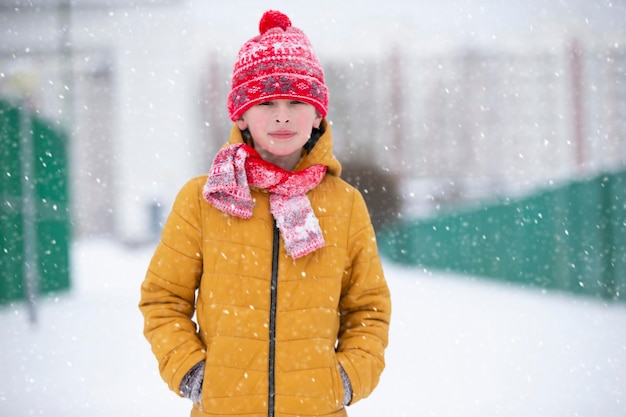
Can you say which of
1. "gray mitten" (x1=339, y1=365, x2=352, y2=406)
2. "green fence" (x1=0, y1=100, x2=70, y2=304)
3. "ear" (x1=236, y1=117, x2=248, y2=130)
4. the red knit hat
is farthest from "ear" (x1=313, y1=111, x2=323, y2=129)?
"green fence" (x1=0, y1=100, x2=70, y2=304)

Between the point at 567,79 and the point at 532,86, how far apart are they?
3.80 metres

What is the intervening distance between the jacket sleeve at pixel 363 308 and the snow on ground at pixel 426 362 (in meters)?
1.73

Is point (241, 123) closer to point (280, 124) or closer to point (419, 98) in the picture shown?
point (280, 124)

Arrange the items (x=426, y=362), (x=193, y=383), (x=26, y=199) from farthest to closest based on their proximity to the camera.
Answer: (x=26, y=199) < (x=426, y=362) < (x=193, y=383)

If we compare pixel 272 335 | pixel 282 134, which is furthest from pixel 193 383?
pixel 282 134

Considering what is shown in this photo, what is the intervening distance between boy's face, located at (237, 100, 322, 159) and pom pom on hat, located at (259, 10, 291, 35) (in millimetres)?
184

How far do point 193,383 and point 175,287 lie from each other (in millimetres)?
189

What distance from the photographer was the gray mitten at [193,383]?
1.13m

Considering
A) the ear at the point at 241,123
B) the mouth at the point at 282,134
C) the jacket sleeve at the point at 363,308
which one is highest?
the ear at the point at 241,123

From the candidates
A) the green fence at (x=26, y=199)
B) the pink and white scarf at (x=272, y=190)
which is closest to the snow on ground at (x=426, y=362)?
the green fence at (x=26, y=199)

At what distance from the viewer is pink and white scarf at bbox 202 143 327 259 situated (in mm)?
1149

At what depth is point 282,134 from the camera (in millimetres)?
1212

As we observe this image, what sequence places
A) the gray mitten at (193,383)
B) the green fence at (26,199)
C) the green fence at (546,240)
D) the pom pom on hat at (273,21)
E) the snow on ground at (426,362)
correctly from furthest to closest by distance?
the green fence at (546,240) < the green fence at (26,199) < the snow on ground at (426,362) < the pom pom on hat at (273,21) < the gray mitten at (193,383)

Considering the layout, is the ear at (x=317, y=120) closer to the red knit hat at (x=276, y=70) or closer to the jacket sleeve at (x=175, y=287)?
the red knit hat at (x=276, y=70)
